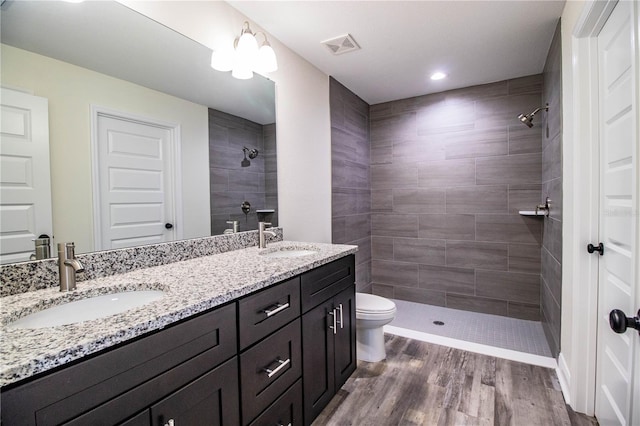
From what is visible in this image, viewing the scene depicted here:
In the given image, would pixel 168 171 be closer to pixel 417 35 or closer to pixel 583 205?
pixel 417 35

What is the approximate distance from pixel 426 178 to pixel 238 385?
2.82 metres

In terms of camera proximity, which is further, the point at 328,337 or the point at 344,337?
the point at 344,337

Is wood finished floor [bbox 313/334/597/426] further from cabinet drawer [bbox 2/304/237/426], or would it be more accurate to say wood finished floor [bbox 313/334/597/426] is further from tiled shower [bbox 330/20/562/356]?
cabinet drawer [bbox 2/304/237/426]

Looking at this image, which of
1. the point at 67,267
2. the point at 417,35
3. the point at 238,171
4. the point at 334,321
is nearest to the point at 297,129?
the point at 238,171

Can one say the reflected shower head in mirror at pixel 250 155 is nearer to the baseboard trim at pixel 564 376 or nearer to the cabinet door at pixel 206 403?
the cabinet door at pixel 206 403

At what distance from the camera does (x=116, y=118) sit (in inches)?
51.1

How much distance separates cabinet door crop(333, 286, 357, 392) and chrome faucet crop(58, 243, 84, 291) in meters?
1.19

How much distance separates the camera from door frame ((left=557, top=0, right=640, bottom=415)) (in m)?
1.51

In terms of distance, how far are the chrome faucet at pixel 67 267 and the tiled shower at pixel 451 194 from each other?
2000 millimetres

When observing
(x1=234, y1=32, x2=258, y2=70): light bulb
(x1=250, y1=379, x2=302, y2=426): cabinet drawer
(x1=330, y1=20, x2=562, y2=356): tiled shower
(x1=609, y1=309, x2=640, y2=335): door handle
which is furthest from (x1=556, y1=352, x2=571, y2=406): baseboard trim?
(x1=234, y1=32, x2=258, y2=70): light bulb

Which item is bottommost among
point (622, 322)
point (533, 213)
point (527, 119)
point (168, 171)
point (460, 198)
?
point (622, 322)

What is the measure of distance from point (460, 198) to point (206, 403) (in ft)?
9.63

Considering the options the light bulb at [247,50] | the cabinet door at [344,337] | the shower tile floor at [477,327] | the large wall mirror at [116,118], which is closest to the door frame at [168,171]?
the large wall mirror at [116,118]

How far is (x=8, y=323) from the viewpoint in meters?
0.83
